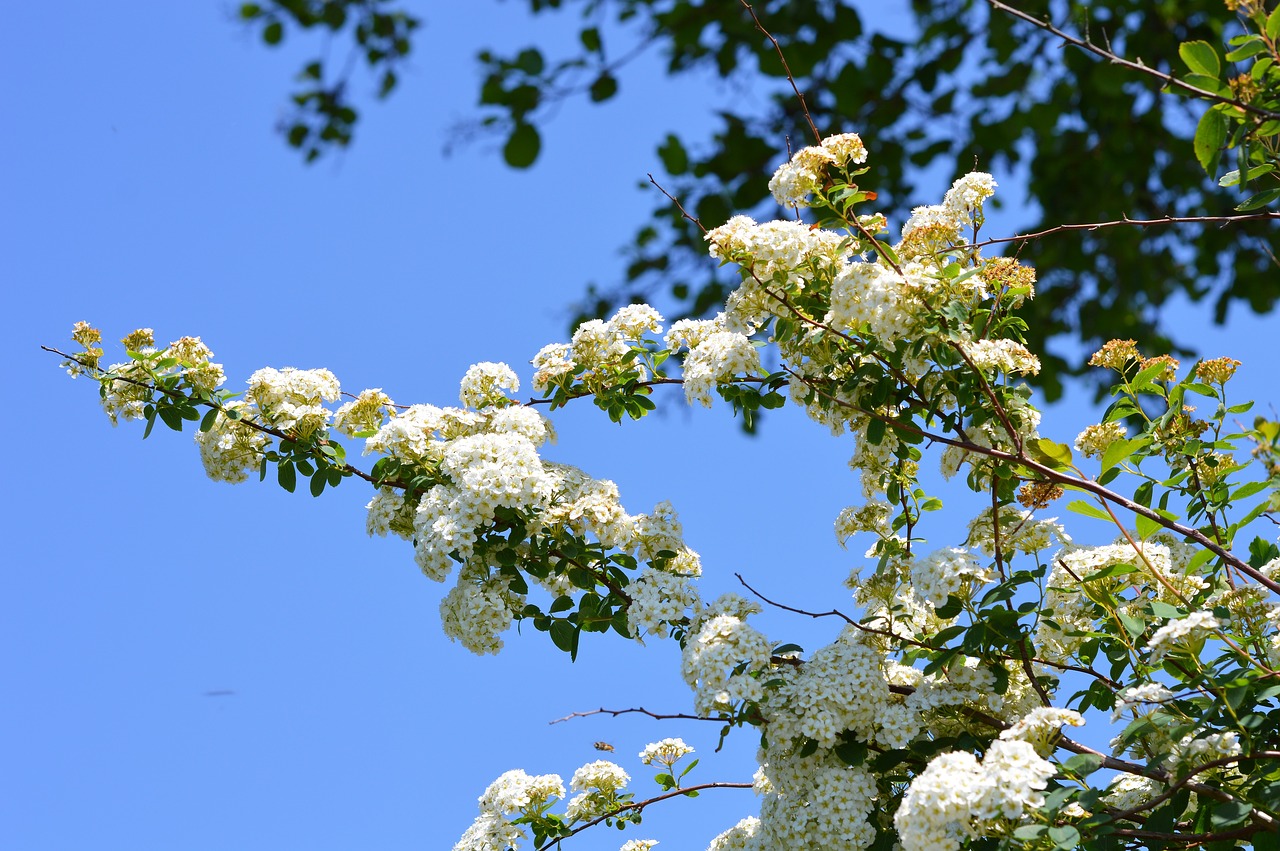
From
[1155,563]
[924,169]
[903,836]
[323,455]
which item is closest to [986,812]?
[903,836]

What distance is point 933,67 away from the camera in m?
6.50

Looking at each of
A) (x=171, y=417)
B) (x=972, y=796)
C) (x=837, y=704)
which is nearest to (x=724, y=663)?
(x=837, y=704)

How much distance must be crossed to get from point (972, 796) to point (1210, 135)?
1.36 metres

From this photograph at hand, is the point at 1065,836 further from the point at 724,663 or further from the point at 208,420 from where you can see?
the point at 208,420

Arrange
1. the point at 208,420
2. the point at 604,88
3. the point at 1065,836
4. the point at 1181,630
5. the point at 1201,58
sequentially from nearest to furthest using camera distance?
the point at 1065,836 < the point at 1181,630 < the point at 1201,58 < the point at 208,420 < the point at 604,88

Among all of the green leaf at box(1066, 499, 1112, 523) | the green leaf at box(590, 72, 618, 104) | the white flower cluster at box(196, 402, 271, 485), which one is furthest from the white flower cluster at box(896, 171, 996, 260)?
the green leaf at box(590, 72, 618, 104)

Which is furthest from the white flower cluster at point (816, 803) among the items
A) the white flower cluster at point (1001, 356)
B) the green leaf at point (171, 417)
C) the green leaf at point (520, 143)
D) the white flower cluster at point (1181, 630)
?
the green leaf at point (520, 143)

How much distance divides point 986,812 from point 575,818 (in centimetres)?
143

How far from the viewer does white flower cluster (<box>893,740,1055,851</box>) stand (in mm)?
1875

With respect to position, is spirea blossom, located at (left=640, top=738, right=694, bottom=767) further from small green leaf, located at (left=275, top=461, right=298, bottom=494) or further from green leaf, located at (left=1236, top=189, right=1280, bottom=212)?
green leaf, located at (left=1236, top=189, right=1280, bottom=212)

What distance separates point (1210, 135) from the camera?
2.16 metres

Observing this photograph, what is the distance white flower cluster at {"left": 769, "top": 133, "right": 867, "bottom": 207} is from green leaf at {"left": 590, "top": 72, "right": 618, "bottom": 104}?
2.97 meters

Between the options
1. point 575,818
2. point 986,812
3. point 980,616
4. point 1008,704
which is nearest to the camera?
point 986,812

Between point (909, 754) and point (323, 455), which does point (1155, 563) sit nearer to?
point (909, 754)
